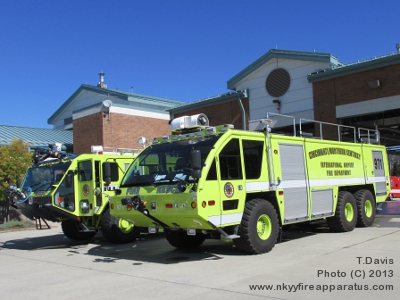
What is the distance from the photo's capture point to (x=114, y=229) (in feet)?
37.9

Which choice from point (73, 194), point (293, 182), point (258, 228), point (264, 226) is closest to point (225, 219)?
point (258, 228)

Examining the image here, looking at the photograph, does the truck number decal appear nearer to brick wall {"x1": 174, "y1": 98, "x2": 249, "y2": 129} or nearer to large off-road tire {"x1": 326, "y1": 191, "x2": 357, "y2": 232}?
large off-road tire {"x1": 326, "y1": 191, "x2": 357, "y2": 232}

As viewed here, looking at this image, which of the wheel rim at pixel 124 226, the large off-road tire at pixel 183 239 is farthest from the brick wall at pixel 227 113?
the large off-road tire at pixel 183 239

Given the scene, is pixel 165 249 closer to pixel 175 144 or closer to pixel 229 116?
pixel 175 144

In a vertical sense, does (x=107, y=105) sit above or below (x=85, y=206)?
above

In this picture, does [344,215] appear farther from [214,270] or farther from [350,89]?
[350,89]

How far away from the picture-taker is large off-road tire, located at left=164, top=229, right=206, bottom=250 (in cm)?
993

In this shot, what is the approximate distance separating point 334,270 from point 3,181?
14996mm

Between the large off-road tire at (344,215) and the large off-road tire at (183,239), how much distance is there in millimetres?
3720

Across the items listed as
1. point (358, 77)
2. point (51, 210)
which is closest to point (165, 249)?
point (51, 210)

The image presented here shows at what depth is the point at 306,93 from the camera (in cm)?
1930

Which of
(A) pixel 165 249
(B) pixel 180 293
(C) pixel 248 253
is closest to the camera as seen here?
(B) pixel 180 293

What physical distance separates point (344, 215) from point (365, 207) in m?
1.66

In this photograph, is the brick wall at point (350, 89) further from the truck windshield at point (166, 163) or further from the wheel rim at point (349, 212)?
the truck windshield at point (166, 163)
